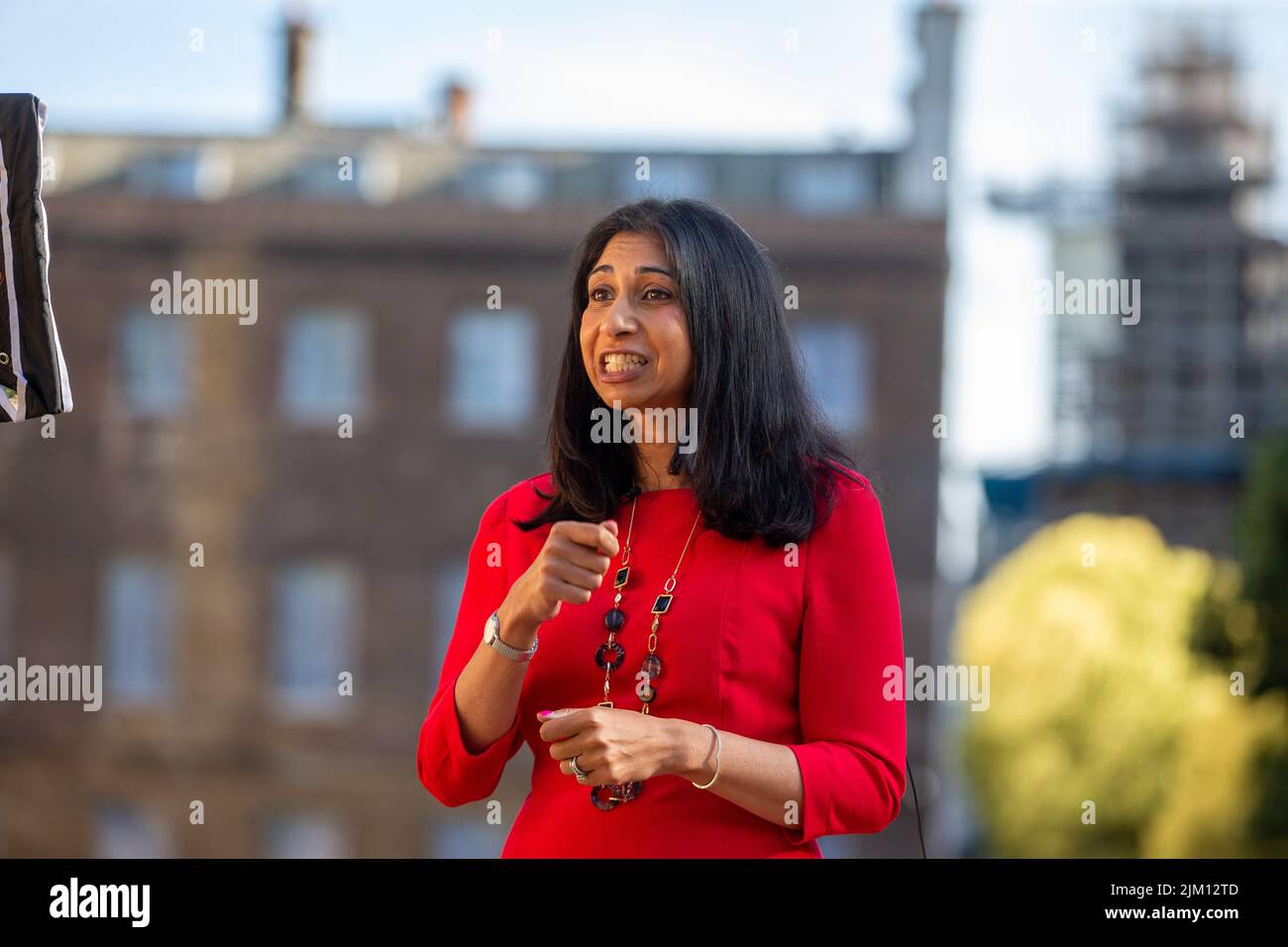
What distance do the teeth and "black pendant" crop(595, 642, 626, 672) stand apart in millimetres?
401

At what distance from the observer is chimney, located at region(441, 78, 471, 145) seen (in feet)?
83.5

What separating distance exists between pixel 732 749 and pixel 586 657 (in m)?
0.31

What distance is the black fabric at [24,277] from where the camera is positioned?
7.86 feet

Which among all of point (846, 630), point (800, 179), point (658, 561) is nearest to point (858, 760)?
point (846, 630)

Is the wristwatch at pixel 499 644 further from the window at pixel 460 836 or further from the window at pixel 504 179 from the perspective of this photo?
the window at pixel 504 179

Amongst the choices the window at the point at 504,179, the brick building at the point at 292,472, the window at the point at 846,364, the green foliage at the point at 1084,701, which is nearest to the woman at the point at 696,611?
the green foliage at the point at 1084,701

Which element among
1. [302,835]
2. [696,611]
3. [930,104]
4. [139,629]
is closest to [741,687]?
[696,611]

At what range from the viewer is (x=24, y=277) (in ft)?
7.88

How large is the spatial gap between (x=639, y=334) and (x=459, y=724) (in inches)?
24.7

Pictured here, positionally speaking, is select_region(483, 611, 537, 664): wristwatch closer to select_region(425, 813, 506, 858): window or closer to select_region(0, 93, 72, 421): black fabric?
select_region(0, 93, 72, 421): black fabric

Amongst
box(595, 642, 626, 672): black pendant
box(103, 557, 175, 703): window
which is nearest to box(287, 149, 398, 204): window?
box(103, 557, 175, 703): window

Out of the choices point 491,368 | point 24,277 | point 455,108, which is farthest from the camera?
point 455,108

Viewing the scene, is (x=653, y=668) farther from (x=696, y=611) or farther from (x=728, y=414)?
(x=728, y=414)

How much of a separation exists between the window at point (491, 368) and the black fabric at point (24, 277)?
21.0 meters
